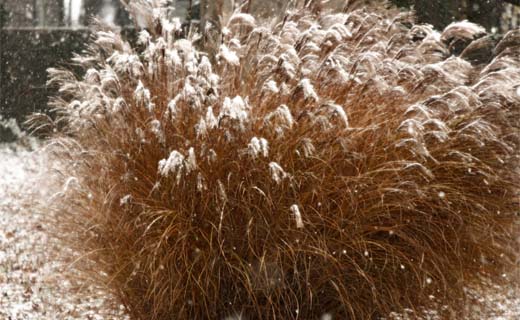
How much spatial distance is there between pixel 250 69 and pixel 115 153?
0.89m

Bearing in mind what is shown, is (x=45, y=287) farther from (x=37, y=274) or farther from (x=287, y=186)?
(x=287, y=186)

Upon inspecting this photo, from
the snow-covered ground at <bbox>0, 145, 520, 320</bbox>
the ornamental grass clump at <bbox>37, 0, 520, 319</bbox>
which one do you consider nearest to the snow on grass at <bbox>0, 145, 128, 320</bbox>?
the snow-covered ground at <bbox>0, 145, 520, 320</bbox>

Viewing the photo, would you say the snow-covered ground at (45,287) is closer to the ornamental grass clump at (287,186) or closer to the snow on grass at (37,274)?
the snow on grass at (37,274)

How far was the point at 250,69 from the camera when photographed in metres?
3.80

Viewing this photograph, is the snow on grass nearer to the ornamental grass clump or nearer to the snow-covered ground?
the snow-covered ground

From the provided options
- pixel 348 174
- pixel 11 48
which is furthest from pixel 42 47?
pixel 348 174

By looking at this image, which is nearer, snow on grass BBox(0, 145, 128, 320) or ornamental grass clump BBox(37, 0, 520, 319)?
ornamental grass clump BBox(37, 0, 520, 319)

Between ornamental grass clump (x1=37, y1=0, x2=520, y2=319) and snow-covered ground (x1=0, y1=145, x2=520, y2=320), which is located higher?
ornamental grass clump (x1=37, y1=0, x2=520, y2=319)

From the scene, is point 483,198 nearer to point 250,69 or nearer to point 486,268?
point 486,268

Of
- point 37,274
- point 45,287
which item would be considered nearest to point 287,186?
point 45,287

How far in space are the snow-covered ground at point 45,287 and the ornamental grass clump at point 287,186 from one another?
25 centimetres

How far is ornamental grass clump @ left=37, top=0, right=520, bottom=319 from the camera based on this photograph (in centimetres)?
325

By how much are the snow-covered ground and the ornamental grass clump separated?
0.81ft

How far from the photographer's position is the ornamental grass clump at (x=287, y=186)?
325 cm
